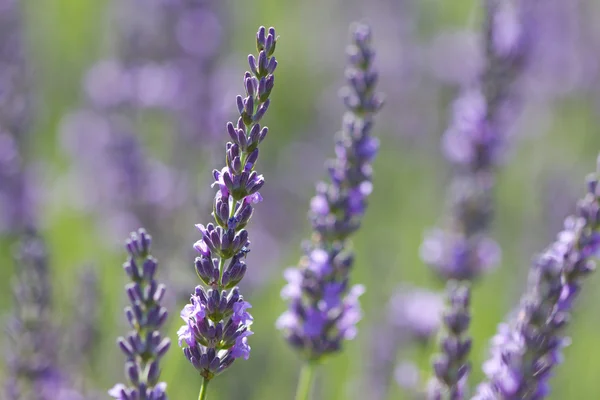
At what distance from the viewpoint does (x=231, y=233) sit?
202 cm

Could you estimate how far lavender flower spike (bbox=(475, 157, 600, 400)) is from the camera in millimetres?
2326

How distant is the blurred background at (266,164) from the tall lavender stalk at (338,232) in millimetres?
944

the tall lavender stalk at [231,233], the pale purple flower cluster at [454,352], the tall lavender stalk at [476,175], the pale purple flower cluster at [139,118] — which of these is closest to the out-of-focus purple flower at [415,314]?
the tall lavender stalk at [476,175]

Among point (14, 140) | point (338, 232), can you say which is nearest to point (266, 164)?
point (14, 140)

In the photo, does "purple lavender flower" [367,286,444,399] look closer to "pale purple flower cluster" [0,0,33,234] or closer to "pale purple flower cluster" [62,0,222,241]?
"pale purple flower cluster" [62,0,222,241]

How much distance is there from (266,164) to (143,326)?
6.32 m

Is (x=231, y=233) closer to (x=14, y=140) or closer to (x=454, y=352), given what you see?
(x=454, y=352)

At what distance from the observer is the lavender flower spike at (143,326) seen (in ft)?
6.88

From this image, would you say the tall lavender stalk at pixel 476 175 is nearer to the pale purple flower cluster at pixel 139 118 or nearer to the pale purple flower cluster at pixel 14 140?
the pale purple flower cluster at pixel 139 118

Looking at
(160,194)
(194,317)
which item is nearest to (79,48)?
(160,194)

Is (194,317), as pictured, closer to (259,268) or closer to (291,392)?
(291,392)

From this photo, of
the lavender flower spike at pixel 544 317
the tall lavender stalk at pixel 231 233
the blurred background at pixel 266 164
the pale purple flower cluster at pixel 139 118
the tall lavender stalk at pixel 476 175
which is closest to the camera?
the tall lavender stalk at pixel 231 233

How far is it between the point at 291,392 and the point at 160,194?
1.58 metres

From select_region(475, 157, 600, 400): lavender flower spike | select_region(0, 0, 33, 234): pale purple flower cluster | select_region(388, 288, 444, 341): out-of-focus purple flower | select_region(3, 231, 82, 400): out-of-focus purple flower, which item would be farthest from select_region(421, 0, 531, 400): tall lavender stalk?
select_region(0, 0, 33, 234): pale purple flower cluster
